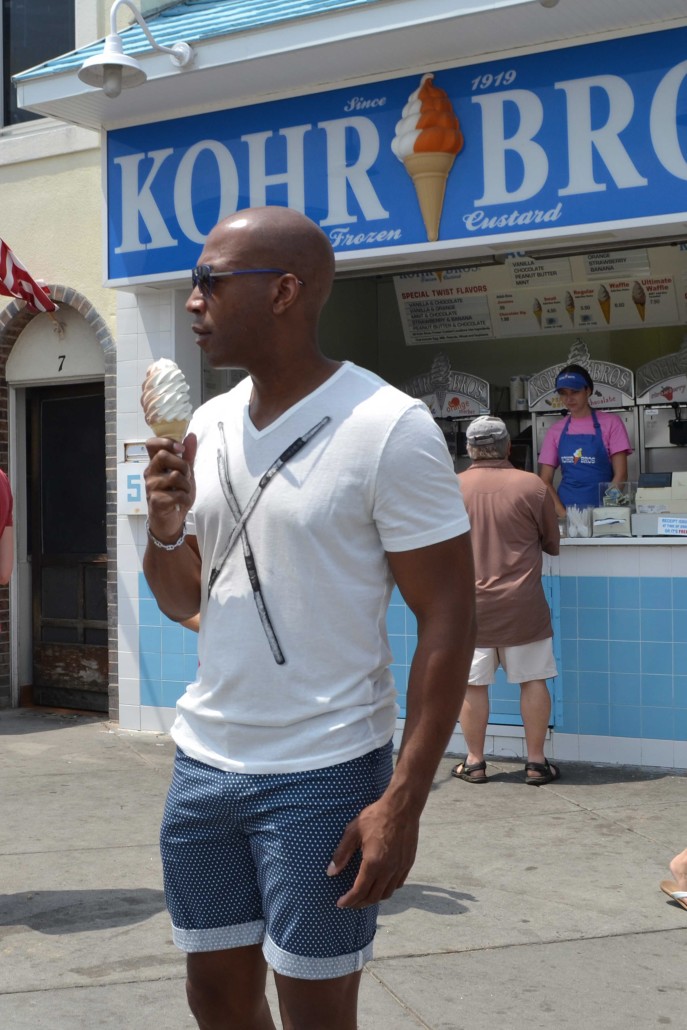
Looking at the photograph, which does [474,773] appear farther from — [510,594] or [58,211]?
[58,211]

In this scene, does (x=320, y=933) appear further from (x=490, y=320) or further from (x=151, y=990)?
(x=490, y=320)

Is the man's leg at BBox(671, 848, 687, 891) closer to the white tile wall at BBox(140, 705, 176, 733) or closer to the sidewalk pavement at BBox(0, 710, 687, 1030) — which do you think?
the sidewalk pavement at BBox(0, 710, 687, 1030)

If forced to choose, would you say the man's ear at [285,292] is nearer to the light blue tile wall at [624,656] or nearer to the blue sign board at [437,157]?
the blue sign board at [437,157]

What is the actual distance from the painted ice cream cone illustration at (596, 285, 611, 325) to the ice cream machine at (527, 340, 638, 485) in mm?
807

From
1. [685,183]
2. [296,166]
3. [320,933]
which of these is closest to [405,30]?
[296,166]

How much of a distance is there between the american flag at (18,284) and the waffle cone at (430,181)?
272 centimetres

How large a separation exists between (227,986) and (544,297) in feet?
30.1

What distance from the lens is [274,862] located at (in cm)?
235

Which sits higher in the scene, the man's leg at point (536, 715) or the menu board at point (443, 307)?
the menu board at point (443, 307)

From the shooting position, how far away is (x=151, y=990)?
411cm

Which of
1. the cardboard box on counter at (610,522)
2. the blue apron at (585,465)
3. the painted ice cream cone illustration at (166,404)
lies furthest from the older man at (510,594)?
the painted ice cream cone illustration at (166,404)

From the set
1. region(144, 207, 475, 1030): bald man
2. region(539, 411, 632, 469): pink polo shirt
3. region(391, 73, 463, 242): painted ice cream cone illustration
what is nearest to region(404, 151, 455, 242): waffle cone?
region(391, 73, 463, 242): painted ice cream cone illustration

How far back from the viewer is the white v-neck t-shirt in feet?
7.61

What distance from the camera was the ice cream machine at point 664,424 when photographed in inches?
383
